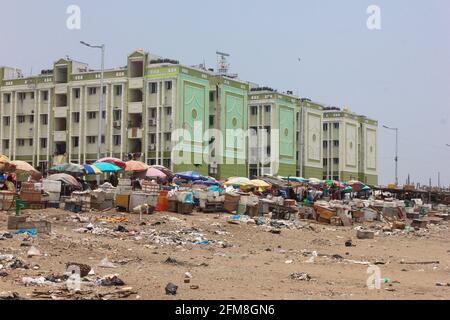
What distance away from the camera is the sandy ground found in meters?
12.2

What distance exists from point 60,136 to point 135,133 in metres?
8.26

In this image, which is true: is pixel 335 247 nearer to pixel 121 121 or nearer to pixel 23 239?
pixel 23 239

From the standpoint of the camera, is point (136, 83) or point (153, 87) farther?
point (136, 83)

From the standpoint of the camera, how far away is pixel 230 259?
17.5 meters

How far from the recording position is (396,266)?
1769cm

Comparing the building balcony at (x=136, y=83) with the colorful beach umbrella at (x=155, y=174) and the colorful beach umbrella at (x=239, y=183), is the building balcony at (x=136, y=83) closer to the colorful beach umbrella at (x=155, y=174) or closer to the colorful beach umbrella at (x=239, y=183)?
the colorful beach umbrella at (x=239, y=183)

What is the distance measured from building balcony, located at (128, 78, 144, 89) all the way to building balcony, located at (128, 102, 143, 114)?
1393mm

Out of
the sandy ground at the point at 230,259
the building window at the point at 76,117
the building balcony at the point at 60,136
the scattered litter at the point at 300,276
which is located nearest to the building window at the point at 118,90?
the building window at the point at 76,117

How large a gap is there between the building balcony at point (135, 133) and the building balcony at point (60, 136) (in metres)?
7.06

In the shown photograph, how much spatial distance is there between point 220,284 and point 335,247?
1075 centimetres

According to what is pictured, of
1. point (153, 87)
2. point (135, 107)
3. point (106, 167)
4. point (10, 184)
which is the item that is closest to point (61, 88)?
point (135, 107)

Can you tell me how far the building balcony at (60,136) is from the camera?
60.1 m

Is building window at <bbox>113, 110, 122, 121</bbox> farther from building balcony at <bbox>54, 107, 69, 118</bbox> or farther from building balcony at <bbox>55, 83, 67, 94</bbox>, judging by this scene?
building balcony at <bbox>55, 83, 67, 94</bbox>

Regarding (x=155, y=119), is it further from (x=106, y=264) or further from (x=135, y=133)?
(x=106, y=264)
